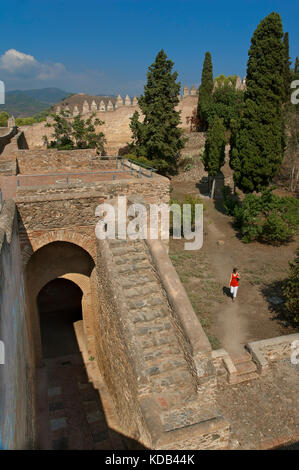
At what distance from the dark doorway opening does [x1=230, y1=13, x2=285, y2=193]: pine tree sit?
33.4 feet

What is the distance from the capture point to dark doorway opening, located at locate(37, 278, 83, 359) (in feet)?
33.5

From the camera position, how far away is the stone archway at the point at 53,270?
8.68m

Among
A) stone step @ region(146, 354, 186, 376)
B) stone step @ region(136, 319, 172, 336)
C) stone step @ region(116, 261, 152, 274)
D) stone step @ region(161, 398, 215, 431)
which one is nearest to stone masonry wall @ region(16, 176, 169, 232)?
stone step @ region(116, 261, 152, 274)

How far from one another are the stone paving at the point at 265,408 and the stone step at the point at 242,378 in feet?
0.28

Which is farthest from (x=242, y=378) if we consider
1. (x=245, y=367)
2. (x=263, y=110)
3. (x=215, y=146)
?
(x=215, y=146)

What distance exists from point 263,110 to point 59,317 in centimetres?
1295

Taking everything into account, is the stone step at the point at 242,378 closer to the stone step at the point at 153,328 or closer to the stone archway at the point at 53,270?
the stone step at the point at 153,328

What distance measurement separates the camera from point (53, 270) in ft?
29.6

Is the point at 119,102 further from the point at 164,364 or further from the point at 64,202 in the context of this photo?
the point at 164,364

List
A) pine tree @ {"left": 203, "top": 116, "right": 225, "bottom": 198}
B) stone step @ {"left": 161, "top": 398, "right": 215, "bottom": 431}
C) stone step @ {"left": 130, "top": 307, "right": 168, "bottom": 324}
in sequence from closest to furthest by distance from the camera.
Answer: stone step @ {"left": 161, "top": 398, "right": 215, "bottom": 431} → stone step @ {"left": 130, "top": 307, "right": 168, "bottom": 324} → pine tree @ {"left": 203, "top": 116, "right": 225, "bottom": 198}

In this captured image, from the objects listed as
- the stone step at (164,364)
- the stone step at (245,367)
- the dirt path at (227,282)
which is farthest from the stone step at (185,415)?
the dirt path at (227,282)

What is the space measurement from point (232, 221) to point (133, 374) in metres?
13.8

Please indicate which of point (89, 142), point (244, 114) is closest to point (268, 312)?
point (244, 114)

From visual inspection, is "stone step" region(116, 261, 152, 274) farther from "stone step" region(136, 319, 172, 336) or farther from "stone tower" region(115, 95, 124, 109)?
"stone tower" region(115, 95, 124, 109)
